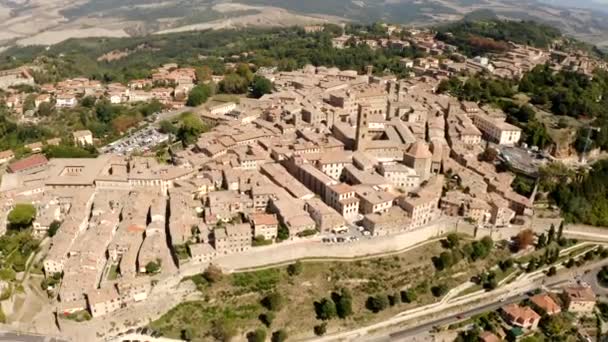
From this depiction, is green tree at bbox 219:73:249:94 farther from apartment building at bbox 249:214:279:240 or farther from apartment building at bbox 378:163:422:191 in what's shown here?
apartment building at bbox 249:214:279:240

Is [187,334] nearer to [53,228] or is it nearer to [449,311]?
[53,228]

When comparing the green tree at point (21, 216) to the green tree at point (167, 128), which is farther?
the green tree at point (167, 128)

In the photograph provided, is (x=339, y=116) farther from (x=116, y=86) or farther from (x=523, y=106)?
(x=116, y=86)

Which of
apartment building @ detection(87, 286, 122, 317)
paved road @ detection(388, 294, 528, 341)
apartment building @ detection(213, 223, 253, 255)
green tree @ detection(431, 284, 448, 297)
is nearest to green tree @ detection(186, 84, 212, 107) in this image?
apartment building @ detection(213, 223, 253, 255)

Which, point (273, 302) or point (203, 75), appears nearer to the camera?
point (273, 302)

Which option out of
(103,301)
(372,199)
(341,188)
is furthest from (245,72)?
(103,301)

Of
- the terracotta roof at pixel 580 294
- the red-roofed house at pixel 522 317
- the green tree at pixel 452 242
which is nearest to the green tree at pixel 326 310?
the green tree at pixel 452 242

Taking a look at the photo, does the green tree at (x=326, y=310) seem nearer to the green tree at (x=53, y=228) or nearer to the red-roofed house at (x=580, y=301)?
the red-roofed house at (x=580, y=301)
